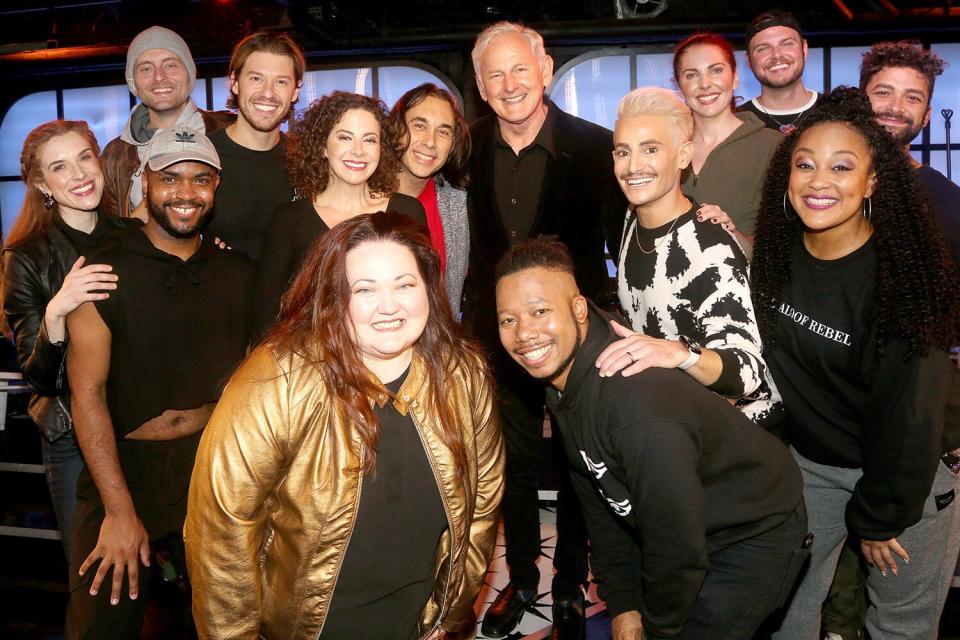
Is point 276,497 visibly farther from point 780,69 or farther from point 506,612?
point 780,69

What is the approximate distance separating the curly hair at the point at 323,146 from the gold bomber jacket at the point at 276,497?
1.10 metres

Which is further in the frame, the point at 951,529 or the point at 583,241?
the point at 583,241

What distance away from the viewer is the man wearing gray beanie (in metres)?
3.54

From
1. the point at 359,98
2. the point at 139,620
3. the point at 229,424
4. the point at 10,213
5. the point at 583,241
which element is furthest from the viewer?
the point at 10,213

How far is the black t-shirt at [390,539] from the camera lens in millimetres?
1935

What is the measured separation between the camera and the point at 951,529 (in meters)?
2.48

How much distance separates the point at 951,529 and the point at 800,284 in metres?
0.89

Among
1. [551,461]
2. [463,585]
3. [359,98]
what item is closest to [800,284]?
[463,585]

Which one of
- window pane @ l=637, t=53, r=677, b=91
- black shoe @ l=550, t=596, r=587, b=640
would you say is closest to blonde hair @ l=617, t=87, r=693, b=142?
black shoe @ l=550, t=596, r=587, b=640

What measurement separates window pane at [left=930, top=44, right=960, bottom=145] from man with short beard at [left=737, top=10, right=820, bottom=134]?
19.0ft

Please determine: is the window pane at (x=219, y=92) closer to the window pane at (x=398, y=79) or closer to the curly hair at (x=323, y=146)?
the window pane at (x=398, y=79)

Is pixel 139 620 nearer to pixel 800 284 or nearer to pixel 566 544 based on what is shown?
pixel 566 544

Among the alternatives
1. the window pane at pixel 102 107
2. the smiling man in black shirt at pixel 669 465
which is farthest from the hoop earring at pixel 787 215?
the window pane at pixel 102 107

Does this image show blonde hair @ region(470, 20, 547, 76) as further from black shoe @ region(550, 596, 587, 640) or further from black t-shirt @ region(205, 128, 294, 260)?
black shoe @ region(550, 596, 587, 640)
